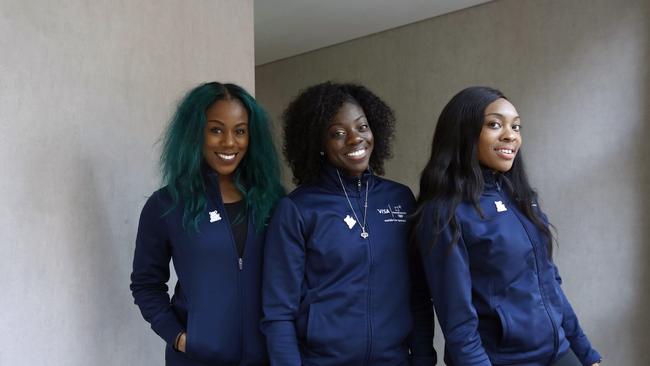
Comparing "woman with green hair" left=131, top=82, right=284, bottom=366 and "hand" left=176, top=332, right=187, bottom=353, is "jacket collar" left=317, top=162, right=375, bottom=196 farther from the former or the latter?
"hand" left=176, top=332, right=187, bottom=353

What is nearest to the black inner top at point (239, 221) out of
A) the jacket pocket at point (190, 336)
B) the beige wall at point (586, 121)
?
the jacket pocket at point (190, 336)

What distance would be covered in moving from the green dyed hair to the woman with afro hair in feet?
0.35

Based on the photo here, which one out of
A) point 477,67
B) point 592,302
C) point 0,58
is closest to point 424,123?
point 477,67

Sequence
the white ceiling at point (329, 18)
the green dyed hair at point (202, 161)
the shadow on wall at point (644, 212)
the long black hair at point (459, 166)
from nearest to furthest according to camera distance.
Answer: the long black hair at point (459, 166)
the green dyed hair at point (202, 161)
the shadow on wall at point (644, 212)
the white ceiling at point (329, 18)

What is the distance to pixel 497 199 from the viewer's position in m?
1.52

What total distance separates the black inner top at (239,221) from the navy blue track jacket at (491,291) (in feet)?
1.69

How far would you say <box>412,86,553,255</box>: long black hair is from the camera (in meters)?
1.47

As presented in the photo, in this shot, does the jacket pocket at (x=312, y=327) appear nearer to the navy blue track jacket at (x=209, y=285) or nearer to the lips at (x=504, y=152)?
the navy blue track jacket at (x=209, y=285)

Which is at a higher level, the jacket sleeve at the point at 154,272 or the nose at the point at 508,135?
the nose at the point at 508,135

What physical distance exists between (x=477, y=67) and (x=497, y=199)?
2.46 m

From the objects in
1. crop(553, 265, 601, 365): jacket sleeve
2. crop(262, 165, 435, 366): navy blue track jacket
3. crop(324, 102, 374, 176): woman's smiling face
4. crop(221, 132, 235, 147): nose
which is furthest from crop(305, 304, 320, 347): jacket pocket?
crop(553, 265, 601, 365): jacket sleeve

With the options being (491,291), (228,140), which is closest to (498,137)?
Result: (491,291)

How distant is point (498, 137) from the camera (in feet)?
4.94

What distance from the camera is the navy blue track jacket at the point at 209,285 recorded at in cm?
149
